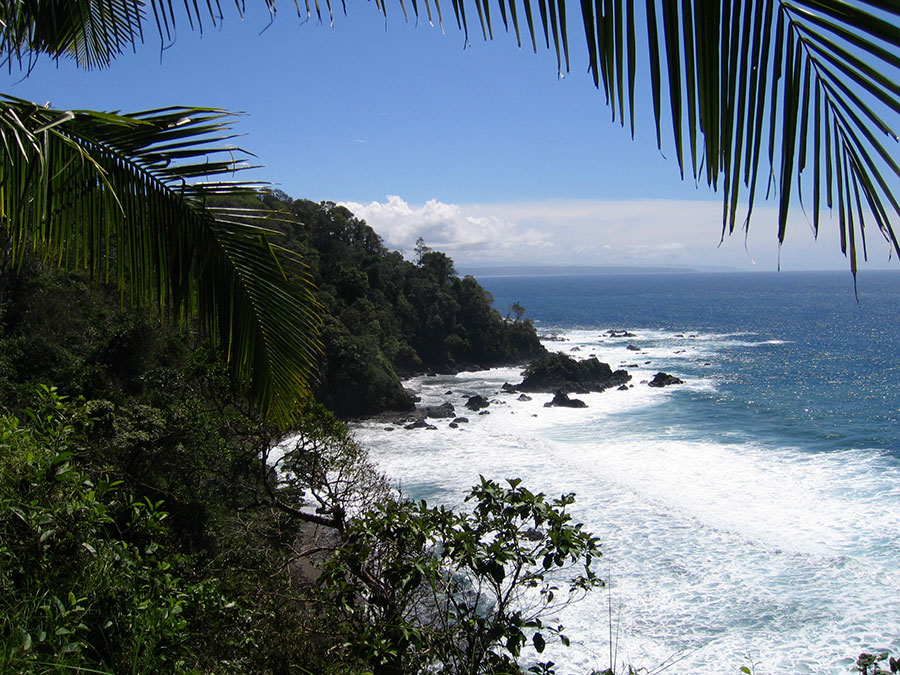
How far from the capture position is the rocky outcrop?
36.4 m

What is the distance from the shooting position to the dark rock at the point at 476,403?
31.7 meters

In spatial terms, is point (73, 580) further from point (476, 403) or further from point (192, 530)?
point (476, 403)

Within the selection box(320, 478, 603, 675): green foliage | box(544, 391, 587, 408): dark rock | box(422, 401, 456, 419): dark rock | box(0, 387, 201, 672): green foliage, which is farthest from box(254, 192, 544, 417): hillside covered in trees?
box(0, 387, 201, 672): green foliage

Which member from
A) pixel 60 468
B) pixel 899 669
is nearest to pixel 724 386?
pixel 899 669

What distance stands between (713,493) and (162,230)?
1959 centimetres

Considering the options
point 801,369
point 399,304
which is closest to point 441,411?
point 399,304

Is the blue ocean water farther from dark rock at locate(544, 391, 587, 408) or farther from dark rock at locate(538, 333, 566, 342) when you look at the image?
dark rock at locate(538, 333, 566, 342)

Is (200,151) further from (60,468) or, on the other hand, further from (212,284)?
(60,468)

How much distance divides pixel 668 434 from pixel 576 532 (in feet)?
80.1

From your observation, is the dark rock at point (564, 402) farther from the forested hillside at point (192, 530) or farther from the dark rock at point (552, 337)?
the dark rock at point (552, 337)

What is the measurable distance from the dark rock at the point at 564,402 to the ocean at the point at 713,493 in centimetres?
89

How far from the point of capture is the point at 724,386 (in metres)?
37.0

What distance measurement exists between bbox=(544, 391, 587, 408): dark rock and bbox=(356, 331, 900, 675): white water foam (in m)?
1.48

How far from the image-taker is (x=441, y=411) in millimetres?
30094
